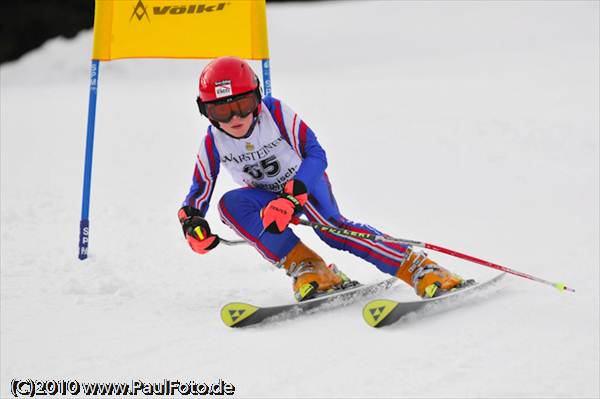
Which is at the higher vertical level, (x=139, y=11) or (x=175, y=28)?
(x=139, y=11)

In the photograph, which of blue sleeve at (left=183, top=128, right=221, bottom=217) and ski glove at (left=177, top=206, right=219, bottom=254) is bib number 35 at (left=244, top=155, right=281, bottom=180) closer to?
blue sleeve at (left=183, top=128, right=221, bottom=217)

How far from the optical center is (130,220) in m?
6.22

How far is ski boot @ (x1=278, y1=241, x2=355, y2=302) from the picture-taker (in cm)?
381

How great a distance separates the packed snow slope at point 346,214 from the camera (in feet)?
9.73

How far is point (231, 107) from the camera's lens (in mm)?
3713

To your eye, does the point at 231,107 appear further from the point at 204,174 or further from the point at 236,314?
the point at 236,314

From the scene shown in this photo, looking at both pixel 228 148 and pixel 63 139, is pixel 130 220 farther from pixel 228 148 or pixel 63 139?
pixel 63 139

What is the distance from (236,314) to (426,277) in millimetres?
978

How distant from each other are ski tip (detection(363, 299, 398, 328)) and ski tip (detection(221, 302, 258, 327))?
1.82ft

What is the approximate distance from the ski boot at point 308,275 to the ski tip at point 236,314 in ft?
1.24

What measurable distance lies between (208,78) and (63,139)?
6.51m

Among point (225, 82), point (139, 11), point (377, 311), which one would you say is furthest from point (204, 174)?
point (139, 11)

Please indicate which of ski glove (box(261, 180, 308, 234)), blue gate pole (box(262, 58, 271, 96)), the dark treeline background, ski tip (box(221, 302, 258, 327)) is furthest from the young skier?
the dark treeline background

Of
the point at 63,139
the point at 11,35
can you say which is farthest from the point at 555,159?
the point at 11,35
